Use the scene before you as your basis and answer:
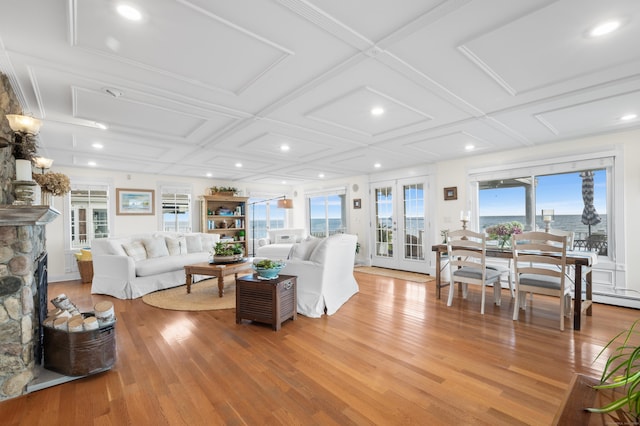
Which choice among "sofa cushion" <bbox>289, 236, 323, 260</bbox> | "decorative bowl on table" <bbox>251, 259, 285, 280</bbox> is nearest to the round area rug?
"decorative bowl on table" <bbox>251, 259, 285, 280</bbox>

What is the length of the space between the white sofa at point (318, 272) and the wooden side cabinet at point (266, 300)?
0.89 feet

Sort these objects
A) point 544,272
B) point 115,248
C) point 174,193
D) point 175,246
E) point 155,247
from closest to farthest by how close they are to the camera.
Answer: point 544,272 → point 115,248 → point 155,247 → point 175,246 → point 174,193

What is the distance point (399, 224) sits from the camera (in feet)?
22.3

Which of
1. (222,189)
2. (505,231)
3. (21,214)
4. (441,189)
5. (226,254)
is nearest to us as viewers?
(21,214)

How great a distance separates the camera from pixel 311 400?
1938 millimetres

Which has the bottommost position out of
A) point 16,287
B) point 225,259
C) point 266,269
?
point 225,259

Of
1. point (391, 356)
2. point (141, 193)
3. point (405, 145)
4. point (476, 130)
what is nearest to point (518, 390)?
point (391, 356)

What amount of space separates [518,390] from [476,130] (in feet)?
9.91

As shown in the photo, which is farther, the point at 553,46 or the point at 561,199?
the point at 561,199

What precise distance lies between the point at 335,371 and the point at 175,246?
4.56 metres

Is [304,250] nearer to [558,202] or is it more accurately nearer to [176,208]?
[558,202]

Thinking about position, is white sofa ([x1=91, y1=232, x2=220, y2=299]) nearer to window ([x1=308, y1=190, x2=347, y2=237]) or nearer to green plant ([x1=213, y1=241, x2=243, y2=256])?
green plant ([x1=213, y1=241, x2=243, y2=256])

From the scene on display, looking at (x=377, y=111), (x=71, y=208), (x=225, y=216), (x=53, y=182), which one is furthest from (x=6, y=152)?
(x=225, y=216)

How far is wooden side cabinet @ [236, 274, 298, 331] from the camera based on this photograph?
3145 millimetres
